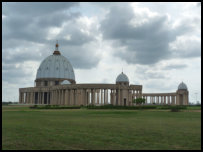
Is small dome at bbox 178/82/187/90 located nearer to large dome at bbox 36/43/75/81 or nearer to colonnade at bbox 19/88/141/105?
colonnade at bbox 19/88/141/105

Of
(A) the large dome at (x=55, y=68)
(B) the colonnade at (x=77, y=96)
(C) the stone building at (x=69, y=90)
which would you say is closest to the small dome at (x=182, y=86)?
(C) the stone building at (x=69, y=90)

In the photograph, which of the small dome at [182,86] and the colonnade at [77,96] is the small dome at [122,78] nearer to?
the colonnade at [77,96]

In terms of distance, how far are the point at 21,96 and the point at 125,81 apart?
53869 millimetres

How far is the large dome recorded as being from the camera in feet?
401

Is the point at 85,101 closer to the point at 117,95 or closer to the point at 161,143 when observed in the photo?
the point at 117,95

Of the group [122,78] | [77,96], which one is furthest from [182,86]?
[77,96]

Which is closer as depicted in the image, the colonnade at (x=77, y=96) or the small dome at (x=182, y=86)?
the colonnade at (x=77, y=96)

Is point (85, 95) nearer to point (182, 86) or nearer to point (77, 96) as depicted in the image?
point (77, 96)

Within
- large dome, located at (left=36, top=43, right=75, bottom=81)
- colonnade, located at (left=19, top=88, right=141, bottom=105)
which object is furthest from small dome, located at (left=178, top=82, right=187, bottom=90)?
large dome, located at (left=36, top=43, right=75, bottom=81)

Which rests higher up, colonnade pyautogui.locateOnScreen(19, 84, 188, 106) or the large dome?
the large dome

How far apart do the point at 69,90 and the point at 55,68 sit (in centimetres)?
2840

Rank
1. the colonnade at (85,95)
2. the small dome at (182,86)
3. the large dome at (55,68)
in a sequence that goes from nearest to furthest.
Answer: the colonnade at (85,95) → the small dome at (182,86) → the large dome at (55,68)

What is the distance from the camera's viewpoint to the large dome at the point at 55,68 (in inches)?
4814

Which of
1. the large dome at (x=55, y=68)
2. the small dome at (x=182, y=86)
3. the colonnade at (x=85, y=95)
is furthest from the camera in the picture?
the large dome at (x=55, y=68)
